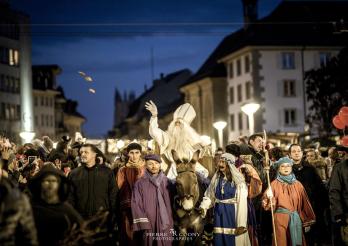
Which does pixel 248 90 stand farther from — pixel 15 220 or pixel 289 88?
pixel 15 220

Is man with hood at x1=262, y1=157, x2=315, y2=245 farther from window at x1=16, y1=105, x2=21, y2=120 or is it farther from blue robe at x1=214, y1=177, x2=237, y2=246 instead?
window at x1=16, y1=105, x2=21, y2=120

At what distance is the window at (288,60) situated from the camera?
6825 cm

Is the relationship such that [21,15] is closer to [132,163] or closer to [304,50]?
[304,50]

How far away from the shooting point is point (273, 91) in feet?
223

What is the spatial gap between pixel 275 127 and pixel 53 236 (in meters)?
60.2

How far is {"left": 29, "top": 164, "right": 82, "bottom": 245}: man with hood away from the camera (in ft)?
26.0

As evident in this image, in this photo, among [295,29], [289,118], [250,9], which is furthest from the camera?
[250,9]

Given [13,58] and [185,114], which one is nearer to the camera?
[185,114]

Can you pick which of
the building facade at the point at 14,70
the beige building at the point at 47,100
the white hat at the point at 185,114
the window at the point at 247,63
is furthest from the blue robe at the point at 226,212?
the beige building at the point at 47,100

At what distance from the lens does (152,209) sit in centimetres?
1216

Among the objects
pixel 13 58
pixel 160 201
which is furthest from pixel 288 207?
pixel 13 58

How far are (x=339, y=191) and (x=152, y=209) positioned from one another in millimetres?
2756

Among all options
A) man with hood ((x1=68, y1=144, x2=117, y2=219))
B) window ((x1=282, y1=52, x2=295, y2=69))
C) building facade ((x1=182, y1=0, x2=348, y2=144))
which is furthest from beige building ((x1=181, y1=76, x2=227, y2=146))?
man with hood ((x1=68, y1=144, x2=117, y2=219))

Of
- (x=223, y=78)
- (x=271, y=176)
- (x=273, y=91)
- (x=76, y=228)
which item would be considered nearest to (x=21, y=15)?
(x=223, y=78)
